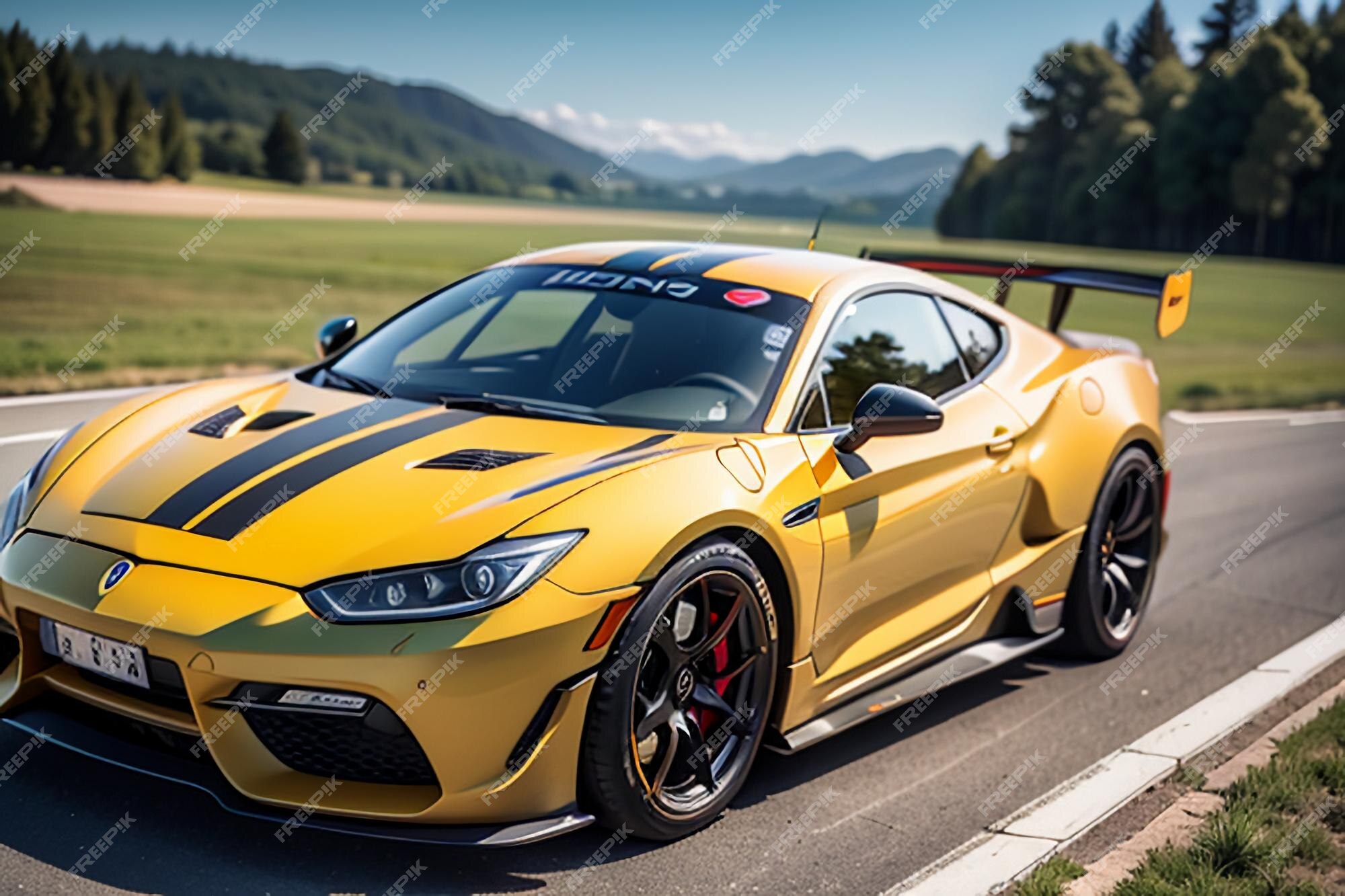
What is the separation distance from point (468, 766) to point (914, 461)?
6.11 feet

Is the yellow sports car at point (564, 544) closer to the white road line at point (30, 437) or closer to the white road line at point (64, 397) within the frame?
the white road line at point (30, 437)

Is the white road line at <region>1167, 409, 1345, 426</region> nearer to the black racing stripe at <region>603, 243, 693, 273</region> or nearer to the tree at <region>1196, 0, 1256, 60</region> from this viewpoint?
the black racing stripe at <region>603, 243, 693, 273</region>

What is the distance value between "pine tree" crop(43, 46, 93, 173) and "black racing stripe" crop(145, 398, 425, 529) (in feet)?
56.2

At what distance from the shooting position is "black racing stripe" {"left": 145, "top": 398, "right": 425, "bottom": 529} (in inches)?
135

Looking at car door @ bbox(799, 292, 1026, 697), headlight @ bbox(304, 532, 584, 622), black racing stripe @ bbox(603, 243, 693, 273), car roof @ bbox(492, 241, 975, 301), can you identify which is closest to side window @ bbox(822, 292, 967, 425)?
car door @ bbox(799, 292, 1026, 697)

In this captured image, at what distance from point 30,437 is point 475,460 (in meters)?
4.77

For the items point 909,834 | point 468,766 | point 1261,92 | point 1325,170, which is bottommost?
point 909,834

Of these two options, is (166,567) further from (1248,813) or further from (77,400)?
(77,400)

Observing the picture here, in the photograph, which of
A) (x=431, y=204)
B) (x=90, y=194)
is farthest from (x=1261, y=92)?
(x=90, y=194)

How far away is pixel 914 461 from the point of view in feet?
14.0

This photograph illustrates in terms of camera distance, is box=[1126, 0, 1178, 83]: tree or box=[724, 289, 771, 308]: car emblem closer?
box=[724, 289, 771, 308]: car emblem

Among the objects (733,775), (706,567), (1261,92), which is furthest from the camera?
(1261,92)

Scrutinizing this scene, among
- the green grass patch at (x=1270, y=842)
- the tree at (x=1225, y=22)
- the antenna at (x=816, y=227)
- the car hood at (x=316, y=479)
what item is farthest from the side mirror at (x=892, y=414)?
the tree at (x=1225, y=22)

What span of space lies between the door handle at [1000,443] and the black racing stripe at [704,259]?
108 cm
